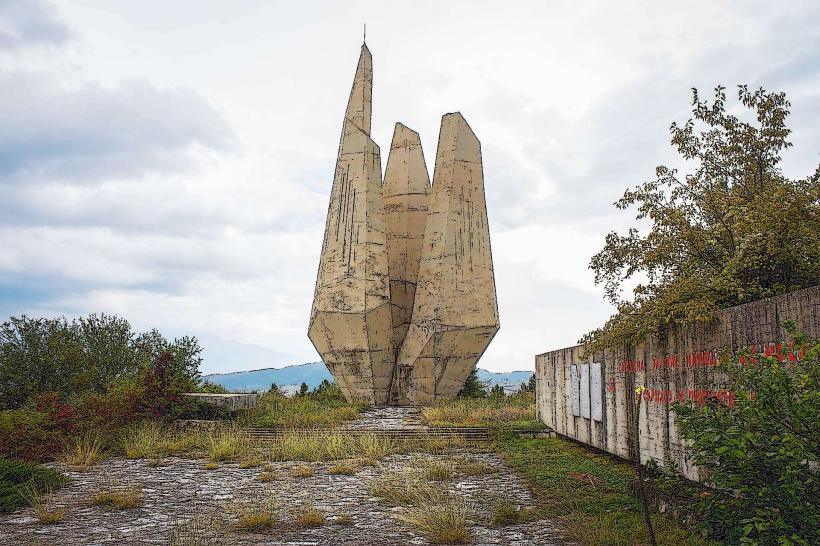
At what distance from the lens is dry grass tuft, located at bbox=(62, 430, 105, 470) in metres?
13.8

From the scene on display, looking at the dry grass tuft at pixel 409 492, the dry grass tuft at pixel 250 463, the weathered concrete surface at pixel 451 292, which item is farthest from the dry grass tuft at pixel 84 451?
the weathered concrete surface at pixel 451 292

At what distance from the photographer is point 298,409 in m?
22.5

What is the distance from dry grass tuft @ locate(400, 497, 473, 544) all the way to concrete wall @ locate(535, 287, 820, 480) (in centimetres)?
272

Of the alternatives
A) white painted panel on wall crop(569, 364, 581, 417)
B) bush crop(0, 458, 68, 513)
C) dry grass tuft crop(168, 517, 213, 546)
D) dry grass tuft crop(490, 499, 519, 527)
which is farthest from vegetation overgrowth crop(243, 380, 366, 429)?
dry grass tuft crop(490, 499, 519, 527)

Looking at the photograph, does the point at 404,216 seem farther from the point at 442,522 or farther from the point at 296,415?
the point at 442,522

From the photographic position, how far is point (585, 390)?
47.3 ft

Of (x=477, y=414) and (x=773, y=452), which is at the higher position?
(x=773, y=452)

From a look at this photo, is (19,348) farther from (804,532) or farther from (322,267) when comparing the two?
(804,532)

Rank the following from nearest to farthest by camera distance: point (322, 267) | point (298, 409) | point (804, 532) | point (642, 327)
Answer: point (804, 532) < point (642, 327) < point (298, 409) < point (322, 267)

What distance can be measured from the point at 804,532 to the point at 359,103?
2541cm

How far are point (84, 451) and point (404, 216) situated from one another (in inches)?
711

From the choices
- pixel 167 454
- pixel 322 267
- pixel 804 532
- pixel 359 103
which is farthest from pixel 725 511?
pixel 359 103

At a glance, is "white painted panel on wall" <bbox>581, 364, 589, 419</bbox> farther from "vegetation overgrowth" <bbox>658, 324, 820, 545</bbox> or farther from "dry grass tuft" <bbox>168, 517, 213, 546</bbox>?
"vegetation overgrowth" <bbox>658, 324, 820, 545</bbox>

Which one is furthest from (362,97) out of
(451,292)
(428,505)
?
(428,505)
